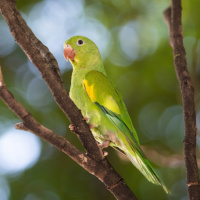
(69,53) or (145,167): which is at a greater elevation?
(69,53)

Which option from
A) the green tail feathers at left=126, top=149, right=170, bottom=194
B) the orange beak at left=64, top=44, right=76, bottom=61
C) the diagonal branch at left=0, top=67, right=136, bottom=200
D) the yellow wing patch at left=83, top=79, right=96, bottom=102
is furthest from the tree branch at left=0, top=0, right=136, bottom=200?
the orange beak at left=64, top=44, right=76, bottom=61

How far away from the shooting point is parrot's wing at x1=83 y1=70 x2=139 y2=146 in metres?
2.56

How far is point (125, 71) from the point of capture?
12.9 ft

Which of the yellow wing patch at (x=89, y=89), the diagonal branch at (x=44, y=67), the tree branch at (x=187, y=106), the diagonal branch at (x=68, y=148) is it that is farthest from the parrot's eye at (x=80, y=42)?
the diagonal branch at (x=68, y=148)

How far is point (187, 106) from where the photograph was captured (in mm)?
2217

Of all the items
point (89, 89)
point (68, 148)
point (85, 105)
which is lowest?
point (68, 148)

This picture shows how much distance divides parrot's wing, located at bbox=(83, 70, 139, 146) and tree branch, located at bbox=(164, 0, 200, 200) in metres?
0.46

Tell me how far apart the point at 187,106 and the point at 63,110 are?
0.86 meters

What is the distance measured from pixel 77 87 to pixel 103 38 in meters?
1.55

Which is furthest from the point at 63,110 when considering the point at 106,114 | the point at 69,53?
the point at 69,53

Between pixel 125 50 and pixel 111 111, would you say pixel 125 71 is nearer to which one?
pixel 125 50

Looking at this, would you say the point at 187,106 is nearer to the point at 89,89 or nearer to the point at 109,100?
the point at 109,100

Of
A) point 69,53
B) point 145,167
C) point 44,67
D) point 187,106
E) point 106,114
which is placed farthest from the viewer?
point 69,53

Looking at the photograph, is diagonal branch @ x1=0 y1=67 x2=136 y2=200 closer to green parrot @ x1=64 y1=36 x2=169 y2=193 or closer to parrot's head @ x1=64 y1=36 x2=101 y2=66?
green parrot @ x1=64 y1=36 x2=169 y2=193
